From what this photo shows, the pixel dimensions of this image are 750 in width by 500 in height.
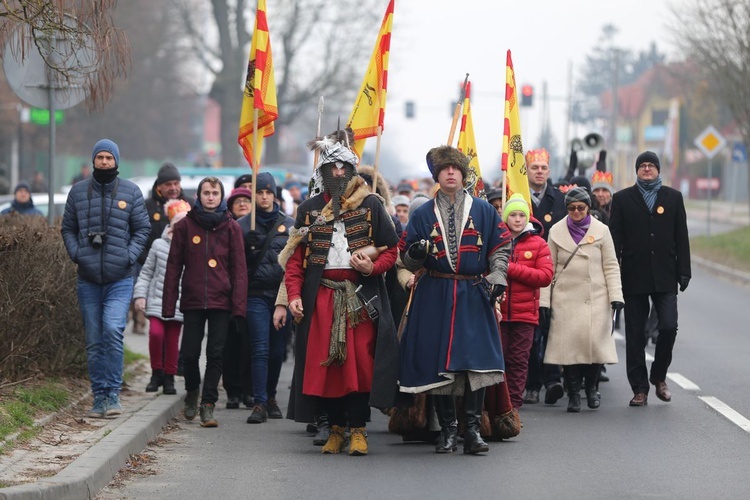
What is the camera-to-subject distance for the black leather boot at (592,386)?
1144cm

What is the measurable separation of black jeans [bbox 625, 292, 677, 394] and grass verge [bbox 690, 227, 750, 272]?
18278 millimetres

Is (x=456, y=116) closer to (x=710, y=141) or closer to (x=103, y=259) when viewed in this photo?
(x=103, y=259)

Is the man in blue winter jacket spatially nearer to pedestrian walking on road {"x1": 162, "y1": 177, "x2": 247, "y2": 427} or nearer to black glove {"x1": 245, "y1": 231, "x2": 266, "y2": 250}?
pedestrian walking on road {"x1": 162, "y1": 177, "x2": 247, "y2": 427}

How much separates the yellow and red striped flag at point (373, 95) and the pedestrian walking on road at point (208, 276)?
1147mm

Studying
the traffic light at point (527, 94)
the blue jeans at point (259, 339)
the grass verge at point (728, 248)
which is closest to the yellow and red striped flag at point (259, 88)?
the blue jeans at point (259, 339)

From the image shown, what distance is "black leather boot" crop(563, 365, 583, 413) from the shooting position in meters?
11.3

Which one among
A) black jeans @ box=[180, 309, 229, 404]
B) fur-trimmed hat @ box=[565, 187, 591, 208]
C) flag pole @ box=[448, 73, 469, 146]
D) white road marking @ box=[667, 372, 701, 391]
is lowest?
white road marking @ box=[667, 372, 701, 391]

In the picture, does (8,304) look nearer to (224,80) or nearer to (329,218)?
(329,218)

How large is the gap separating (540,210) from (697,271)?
1964 centimetres

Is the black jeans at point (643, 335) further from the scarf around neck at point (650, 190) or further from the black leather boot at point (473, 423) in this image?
the black leather boot at point (473, 423)

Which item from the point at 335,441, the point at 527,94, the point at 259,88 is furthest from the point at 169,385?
the point at 527,94

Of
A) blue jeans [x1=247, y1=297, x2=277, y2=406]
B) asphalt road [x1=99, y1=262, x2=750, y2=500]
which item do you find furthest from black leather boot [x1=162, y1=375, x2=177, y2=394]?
blue jeans [x1=247, y1=297, x2=277, y2=406]

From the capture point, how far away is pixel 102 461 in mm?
8133

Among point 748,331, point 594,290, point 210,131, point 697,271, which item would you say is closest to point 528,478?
point 594,290
